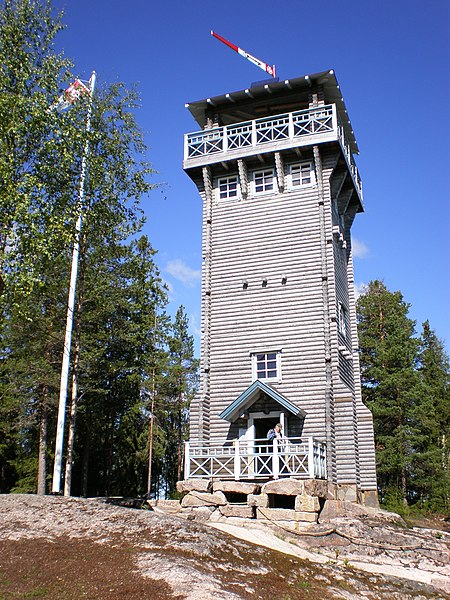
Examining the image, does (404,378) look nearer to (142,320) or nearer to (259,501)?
(142,320)

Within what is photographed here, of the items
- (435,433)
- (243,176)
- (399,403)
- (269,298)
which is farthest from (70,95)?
(435,433)

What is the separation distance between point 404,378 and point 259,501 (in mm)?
20443

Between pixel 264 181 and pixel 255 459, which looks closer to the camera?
pixel 255 459

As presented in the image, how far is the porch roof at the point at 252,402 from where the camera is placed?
22.2m

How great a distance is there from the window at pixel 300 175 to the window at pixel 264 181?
87 centimetres

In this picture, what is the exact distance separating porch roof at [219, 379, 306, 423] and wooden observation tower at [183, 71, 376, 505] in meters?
0.04

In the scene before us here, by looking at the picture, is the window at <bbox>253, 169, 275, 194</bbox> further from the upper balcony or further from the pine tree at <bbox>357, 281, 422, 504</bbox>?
the pine tree at <bbox>357, 281, 422, 504</bbox>

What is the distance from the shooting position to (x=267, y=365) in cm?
2431

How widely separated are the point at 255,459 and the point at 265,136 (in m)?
14.5

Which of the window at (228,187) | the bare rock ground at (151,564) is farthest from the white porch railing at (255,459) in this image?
the window at (228,187)

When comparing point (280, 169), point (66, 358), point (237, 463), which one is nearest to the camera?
point (66, 358)

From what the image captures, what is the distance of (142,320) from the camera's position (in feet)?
131

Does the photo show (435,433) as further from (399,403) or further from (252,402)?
(252,402)

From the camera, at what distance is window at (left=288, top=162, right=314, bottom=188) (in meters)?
26.7
